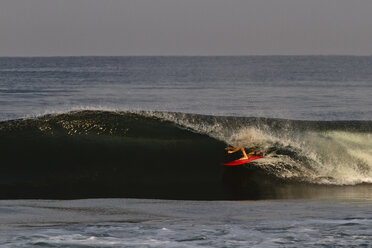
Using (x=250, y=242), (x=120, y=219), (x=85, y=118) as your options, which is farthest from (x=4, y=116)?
(x=250, y=242)

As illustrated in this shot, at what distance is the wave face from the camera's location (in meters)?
10.3

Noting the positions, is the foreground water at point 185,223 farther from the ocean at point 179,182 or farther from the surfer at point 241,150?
the surfer at point 241,150

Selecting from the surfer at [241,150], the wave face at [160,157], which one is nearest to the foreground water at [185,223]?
the wave face at [160,157]

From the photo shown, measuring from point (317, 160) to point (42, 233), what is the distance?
5.84m

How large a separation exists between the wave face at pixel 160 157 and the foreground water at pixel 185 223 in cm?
73

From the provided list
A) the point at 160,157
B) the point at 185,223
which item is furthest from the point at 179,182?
the point at 185,223

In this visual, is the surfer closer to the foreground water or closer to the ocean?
the ocean

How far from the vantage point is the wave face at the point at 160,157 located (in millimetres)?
10258

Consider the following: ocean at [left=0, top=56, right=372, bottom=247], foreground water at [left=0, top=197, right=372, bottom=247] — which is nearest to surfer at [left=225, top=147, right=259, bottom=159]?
ocean at [left=0, top=56, right=372, bottom=247]

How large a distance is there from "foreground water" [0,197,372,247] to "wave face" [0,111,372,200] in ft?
2.40

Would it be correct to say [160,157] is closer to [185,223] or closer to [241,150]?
[241,150]

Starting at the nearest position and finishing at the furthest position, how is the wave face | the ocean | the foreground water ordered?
the foreground water → the ocean → the wave face

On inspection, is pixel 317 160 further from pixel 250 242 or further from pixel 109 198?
pixel 250 242

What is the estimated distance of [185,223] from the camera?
7883mm
